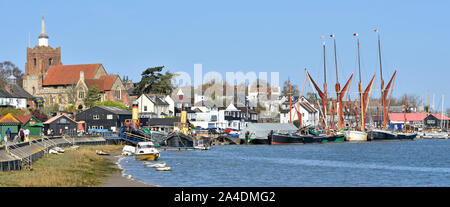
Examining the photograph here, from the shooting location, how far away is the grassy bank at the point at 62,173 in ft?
120

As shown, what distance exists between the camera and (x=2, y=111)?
389 ft

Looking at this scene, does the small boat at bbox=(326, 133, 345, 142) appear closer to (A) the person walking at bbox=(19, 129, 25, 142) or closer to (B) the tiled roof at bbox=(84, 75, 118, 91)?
(B) the tiled roof at bbox=(84, 75, 118, 91)

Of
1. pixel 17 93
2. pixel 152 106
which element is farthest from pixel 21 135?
pixel 152 106

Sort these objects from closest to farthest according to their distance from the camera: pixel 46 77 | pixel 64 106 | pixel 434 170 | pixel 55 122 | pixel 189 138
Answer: pixel 434 170
pixel 189 138
pixel 55 122
pixel 64 106
pixel 46 77

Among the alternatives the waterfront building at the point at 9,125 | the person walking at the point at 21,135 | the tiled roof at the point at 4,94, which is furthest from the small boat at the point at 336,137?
the person walking at the point at 21,135

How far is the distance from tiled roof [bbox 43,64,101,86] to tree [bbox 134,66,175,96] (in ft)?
49.7

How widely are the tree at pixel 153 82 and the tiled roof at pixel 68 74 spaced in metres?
15.2

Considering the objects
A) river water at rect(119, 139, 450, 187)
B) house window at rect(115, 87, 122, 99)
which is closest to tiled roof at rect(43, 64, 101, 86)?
house window at rect(115, 87, 122, 99)

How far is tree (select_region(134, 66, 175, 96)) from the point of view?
15888cm

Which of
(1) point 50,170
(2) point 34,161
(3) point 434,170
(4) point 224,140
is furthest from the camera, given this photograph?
(4) point 224,140

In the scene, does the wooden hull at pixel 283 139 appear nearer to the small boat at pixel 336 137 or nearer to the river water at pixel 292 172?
the small boat at pixel 336 137

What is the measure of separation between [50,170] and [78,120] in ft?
257
